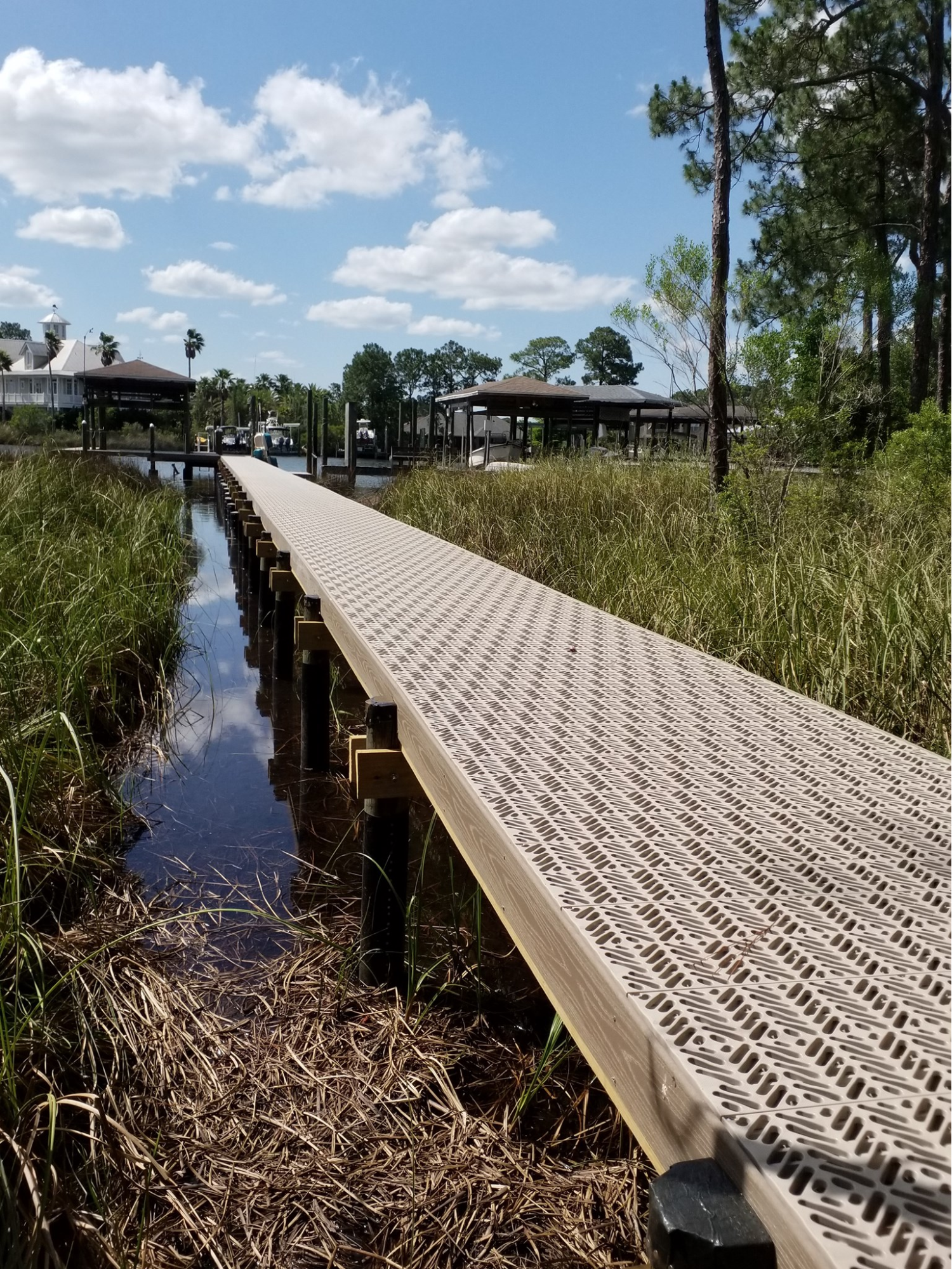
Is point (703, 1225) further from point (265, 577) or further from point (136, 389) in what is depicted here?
point (136, 389)

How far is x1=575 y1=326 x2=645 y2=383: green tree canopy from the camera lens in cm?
8738

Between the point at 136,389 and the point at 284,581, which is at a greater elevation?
the point at 136,389

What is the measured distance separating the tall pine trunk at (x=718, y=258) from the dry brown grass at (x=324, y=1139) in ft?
18.5

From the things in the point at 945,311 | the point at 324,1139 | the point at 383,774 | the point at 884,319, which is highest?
the point at 884,319

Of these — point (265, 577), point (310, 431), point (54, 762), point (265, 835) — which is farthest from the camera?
point (310, 431)

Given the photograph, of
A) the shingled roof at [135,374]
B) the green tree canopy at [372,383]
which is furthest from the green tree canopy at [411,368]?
the shingled roof at [135,374]

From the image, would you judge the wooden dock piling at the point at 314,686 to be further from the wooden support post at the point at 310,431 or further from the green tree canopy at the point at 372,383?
the green tree canopy at the point at 372,383

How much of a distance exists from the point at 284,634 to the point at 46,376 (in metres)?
71.2

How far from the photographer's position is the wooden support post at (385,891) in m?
2.53

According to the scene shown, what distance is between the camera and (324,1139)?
6.58 feet

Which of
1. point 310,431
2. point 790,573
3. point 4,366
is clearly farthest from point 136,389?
point 4,366

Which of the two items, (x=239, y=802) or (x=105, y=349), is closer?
(x=239, y=802)

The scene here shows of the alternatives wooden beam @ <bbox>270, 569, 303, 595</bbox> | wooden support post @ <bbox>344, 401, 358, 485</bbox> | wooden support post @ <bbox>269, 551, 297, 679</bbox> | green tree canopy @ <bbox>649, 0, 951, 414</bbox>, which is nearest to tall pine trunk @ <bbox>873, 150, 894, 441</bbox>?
green tree canopy @ <bbox>649, 0, 951, 414</bbox>

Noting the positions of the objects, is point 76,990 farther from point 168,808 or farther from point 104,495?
point 104,495
